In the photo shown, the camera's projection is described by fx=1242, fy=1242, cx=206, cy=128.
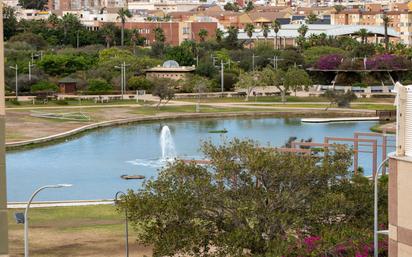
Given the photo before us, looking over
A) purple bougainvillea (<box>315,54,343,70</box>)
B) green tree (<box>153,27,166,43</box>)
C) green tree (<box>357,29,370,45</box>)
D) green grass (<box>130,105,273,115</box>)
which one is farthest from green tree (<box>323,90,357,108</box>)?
green tree (<box>153,27,166,43</box>)

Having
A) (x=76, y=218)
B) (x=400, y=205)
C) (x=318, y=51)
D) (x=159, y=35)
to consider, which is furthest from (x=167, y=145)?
(x=159, y=35)

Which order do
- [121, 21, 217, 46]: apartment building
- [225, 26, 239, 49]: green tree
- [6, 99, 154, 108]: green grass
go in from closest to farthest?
1. [6, 99, 154, 108]: green grass
2. [225, 26, 239, 49]: green tree
3. [121, 21, 217, 46]: apartment building

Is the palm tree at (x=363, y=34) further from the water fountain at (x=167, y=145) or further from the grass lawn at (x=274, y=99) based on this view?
the water fountain at (x=167, y=145)

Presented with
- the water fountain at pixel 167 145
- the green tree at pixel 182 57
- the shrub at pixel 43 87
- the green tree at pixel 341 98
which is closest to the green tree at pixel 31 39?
the green tree at pixel 182 57

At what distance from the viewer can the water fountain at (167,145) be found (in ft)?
214

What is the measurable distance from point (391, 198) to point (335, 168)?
11.9 m

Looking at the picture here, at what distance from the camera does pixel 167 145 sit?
70.4 m

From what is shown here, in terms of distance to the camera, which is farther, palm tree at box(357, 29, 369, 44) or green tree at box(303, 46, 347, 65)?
palm tree at box(357, 29, 369, 44)

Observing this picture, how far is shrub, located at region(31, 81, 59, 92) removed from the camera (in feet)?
333

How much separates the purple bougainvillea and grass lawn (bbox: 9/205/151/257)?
6793 cm

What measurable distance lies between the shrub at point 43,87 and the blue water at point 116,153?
18.6 metres

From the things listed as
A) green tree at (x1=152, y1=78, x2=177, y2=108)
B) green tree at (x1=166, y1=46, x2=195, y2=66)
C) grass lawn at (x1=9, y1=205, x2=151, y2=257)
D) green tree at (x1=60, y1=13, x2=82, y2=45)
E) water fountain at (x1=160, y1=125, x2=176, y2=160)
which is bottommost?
grass lawn at (x1=9, y1=205, x2=151, y2=257)

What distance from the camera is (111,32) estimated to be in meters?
149

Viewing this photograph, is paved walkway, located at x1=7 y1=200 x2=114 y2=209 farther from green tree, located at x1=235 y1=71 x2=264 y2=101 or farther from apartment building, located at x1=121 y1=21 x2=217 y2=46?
apartment building, located at x1=121 y1=21 x2=217 y2=46
